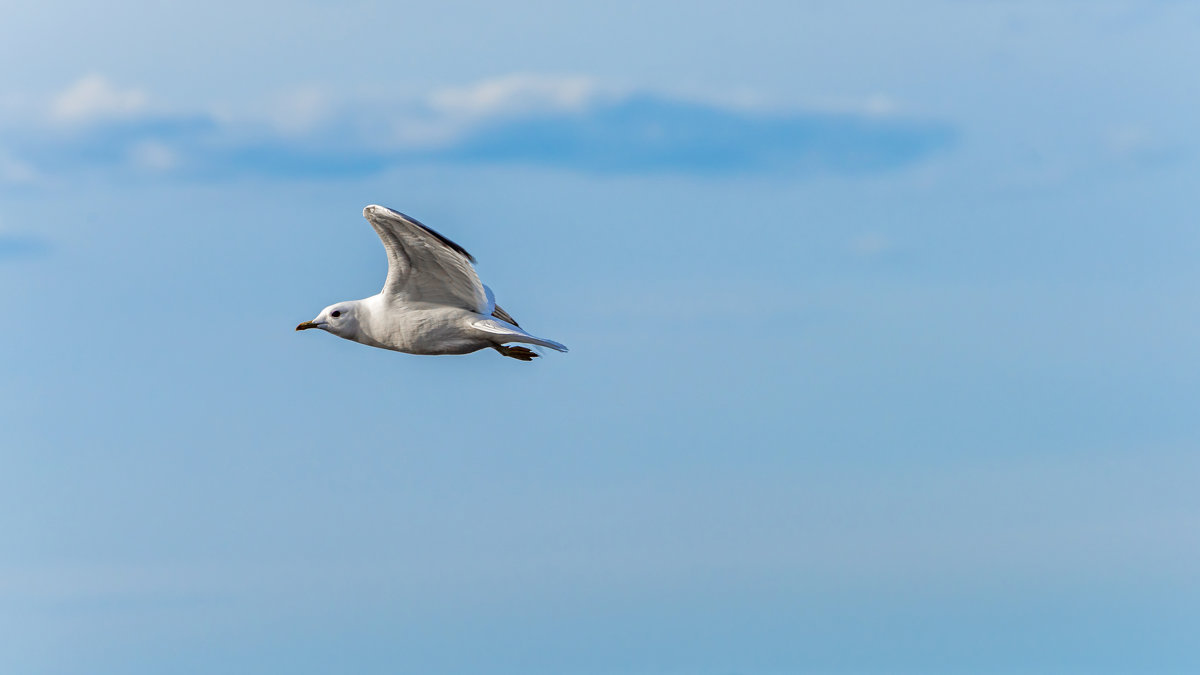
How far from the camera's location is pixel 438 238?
30109 mm

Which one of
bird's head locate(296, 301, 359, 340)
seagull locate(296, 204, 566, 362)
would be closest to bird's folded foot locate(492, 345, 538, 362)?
seagull locate(296, 204, 566, 362)

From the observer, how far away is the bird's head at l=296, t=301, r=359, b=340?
3241 cm

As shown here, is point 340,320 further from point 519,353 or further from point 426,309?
Answer: point 519,353

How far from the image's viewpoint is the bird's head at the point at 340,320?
32.4m

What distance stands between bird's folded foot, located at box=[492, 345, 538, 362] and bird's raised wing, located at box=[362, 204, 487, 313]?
3.33 ft

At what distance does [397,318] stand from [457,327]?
3.89ft

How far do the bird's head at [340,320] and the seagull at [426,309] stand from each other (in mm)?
19

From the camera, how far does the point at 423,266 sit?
3117 centimetres

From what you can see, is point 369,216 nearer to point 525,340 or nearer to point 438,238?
point 438,238

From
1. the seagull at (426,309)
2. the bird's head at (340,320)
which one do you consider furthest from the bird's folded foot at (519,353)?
the bird's head at (340,320)

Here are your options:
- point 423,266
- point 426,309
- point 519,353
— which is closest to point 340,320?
point 426,309

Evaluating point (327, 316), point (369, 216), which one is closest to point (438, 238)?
point (369, 216)

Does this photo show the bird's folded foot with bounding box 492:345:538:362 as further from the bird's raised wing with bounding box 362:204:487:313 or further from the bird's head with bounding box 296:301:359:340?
the bird's head with bounding box 296:301:359:340

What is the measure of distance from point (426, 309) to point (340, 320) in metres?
1.92
